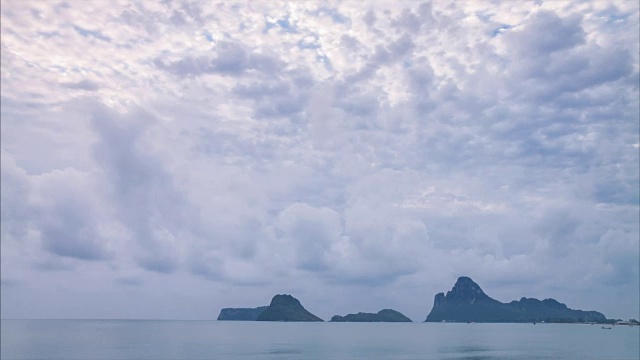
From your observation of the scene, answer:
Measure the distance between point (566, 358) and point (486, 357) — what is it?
2068 centimetres

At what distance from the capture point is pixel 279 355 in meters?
155

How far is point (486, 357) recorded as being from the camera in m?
152

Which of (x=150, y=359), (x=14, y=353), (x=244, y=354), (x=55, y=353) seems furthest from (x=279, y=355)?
(x=14, y=353)

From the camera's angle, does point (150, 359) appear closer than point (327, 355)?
Yes

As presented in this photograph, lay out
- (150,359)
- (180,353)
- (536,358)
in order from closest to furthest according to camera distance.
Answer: (150,359)
(536,358)
(180,353)

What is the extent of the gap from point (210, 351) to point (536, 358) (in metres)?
94.9

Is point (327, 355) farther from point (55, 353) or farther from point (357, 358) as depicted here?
point (55, 353)

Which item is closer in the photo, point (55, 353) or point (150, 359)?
point (150, 359)

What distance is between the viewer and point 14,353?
15000 centimetres

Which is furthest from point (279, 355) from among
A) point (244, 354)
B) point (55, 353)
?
point (55, 353)

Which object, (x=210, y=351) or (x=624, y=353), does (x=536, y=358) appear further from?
(x=210, y=351)

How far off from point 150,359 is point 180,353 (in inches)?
807

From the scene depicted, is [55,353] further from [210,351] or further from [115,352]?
[210,351]

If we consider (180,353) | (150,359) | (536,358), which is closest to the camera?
(150,359)
